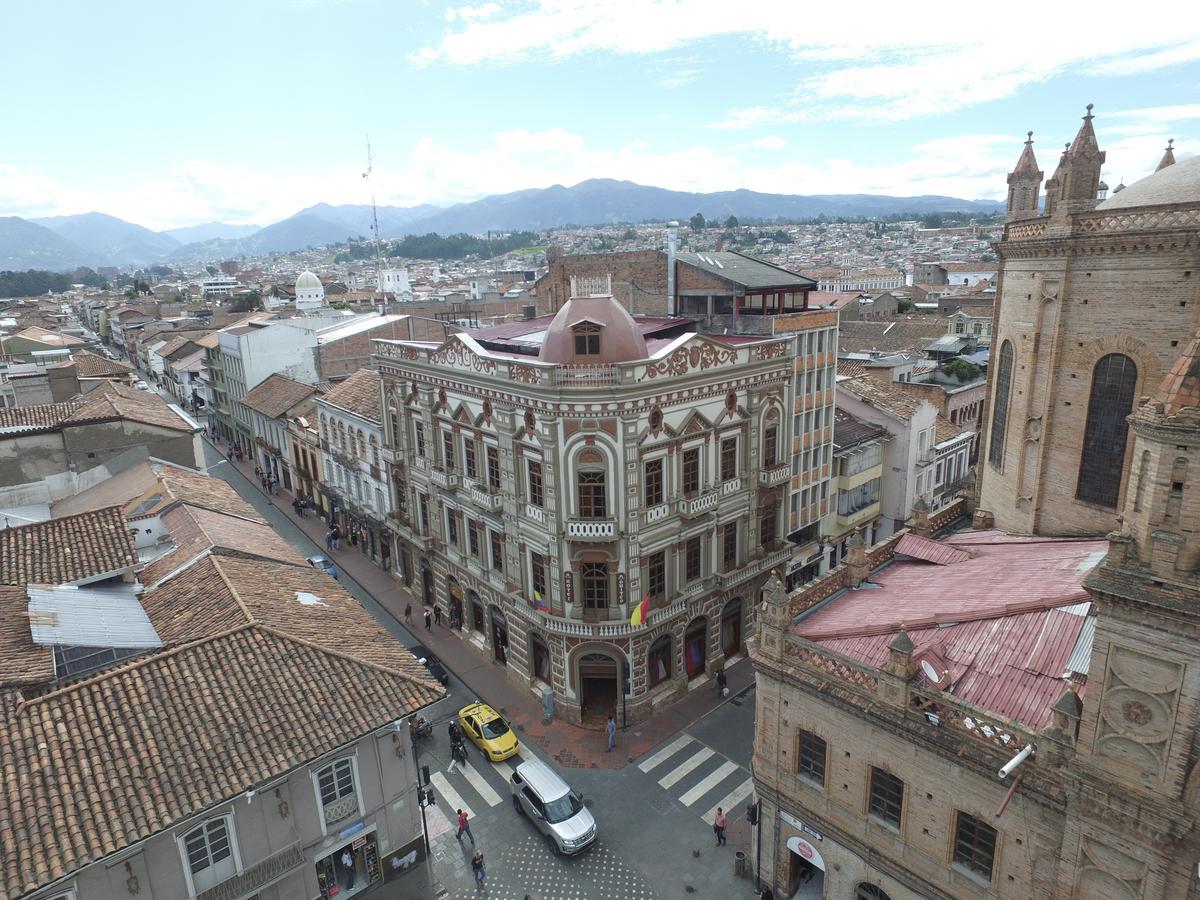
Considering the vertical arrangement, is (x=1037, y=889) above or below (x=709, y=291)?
below

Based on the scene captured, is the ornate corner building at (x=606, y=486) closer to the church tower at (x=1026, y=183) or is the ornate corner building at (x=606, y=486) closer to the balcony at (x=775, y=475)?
the balcony at (x=775, y=475)

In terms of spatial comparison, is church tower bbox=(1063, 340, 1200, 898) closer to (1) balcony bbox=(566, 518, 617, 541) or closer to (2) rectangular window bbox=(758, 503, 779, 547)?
(1) balcony bbox=(566, 518, 617, 541)

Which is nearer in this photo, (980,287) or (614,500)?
(614,500)

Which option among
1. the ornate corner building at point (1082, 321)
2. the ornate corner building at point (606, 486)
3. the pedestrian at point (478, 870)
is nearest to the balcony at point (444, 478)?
the ornate corner building at point (606, 486)

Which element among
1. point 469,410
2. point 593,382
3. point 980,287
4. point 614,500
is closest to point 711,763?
point 614,500

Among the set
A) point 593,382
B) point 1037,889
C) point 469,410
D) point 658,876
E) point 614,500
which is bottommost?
point 658,876

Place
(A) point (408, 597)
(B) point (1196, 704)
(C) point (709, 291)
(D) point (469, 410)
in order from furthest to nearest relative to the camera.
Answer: (A) point (408, 597)
(C) point (709, 291)
(D) point (469, 410)
(B) point (1196, 704)

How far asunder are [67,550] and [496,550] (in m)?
17.7

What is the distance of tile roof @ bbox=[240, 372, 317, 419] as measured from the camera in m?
64.1

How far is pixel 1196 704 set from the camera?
13.6m

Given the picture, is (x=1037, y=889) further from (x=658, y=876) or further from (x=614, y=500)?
(x=614, y=500)

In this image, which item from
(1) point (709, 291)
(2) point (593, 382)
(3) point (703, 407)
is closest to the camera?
(2) point (593, 382)

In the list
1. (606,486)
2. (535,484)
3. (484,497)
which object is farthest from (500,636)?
(606,486)

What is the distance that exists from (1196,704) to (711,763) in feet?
67.3
